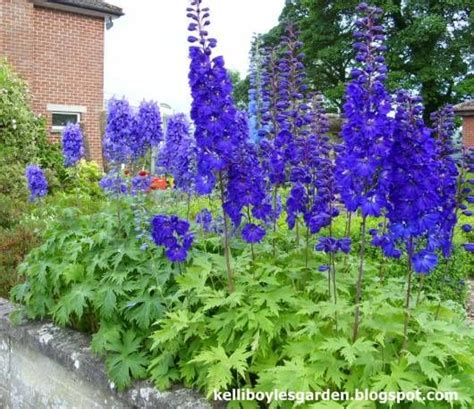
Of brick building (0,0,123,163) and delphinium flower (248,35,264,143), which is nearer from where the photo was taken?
delphinium flower (248,35,264,143)

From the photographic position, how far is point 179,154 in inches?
170

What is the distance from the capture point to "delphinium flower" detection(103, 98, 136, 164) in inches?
186

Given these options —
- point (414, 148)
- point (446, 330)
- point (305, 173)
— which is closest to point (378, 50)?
point (414, 148)

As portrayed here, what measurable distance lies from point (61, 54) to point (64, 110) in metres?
1.63

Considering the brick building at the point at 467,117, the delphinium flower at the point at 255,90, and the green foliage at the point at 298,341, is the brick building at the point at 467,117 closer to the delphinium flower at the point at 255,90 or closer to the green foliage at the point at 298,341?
the delphinium flower at the point at 255,90

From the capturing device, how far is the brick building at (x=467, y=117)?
26156 millimetres

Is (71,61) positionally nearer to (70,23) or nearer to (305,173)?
(70,23)

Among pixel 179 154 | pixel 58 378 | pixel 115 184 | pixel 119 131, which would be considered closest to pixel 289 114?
pixel 179 154

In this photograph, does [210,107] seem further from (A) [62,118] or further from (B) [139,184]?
(A) [62,118]

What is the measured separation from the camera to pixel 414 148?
95.5 inches

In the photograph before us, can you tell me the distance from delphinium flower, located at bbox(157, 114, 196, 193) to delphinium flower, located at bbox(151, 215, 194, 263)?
785mm

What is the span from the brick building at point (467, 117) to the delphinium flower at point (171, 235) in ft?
82.6

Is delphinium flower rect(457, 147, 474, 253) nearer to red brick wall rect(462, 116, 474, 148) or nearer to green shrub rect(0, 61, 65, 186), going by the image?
green shrub rect(0, 61, 65, 186)

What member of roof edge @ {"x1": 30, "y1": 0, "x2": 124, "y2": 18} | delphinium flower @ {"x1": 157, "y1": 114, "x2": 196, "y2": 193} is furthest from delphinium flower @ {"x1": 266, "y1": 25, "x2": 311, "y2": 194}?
roof edge @ {"x1": 30, "y1": 0, "x2": 124, "y2": 18}
